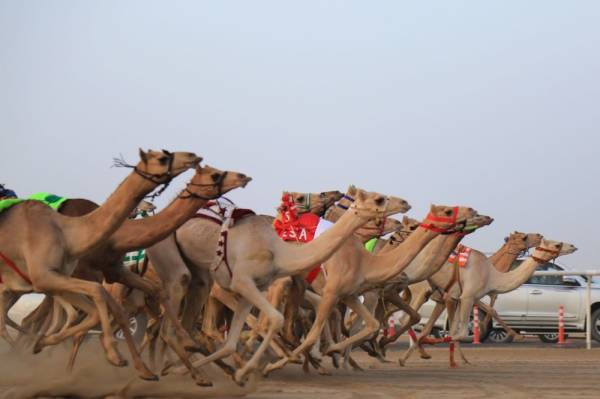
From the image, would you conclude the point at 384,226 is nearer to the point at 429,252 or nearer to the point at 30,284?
the point at 429,252

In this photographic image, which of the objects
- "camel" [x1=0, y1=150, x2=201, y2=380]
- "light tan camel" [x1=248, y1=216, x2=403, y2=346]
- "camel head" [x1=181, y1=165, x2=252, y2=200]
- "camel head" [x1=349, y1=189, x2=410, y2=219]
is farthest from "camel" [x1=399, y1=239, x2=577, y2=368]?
"camel" [x1=0, y1=150, x2=201, y2=380]

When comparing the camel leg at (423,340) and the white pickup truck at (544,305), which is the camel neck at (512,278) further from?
the white pickup truck at (544,305)

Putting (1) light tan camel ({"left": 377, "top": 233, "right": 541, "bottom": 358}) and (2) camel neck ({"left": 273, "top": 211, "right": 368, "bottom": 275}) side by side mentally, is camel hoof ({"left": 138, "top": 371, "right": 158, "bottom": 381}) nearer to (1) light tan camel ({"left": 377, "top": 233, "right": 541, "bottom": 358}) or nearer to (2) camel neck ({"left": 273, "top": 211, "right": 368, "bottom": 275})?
(2) camel neck ({"left": 273, "top": 211, "right": 368, "bottom": 275})

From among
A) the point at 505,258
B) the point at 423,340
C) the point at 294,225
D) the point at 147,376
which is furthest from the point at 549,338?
the point at 147,376

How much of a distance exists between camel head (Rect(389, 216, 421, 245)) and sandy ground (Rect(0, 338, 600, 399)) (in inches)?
73.3

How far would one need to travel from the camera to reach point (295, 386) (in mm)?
12719

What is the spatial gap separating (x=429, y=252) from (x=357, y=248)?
2097 millimetres

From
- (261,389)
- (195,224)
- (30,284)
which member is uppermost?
(195,224)

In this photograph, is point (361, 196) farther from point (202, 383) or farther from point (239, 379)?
point (202, 383)

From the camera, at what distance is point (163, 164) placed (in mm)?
10367

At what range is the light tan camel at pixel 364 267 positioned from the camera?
1391 cm

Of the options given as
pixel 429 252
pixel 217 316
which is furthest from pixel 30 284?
pixel 429 252

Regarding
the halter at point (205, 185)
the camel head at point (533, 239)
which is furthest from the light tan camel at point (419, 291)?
the halter at point (205, 185)

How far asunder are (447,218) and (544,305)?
33.2ft
